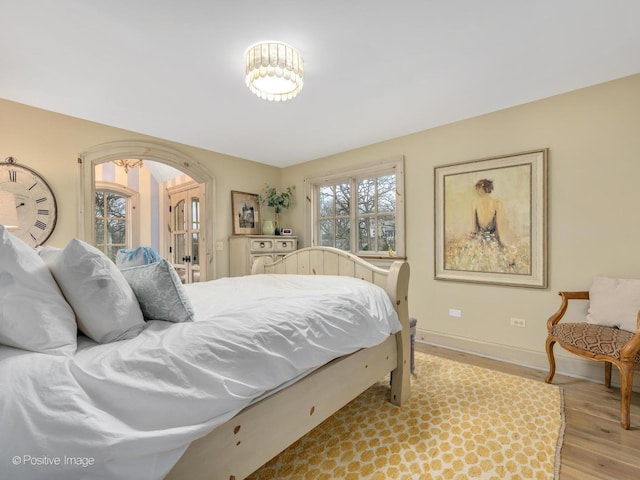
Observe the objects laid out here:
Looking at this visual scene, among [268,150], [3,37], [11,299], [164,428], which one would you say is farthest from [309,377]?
[268,150]

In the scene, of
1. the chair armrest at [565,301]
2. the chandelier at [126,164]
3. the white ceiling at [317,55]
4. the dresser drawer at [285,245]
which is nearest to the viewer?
the white ceiling at [317,55]

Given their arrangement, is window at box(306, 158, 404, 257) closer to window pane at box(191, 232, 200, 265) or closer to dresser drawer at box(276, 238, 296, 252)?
dresser drawer at box(276, 238, 296, 252)

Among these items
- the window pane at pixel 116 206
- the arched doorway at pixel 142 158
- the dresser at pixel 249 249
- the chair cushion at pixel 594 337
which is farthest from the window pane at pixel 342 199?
the window pane at pixel 116 206

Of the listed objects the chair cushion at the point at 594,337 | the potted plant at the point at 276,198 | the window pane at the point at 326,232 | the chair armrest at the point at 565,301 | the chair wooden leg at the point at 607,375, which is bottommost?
the chair wooden leg at the point at 607,375

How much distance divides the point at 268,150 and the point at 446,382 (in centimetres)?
336

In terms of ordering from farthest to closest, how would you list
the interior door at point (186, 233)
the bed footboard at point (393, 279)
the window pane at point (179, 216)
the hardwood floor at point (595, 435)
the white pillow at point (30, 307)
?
the window pane at point (179, 216)
the interior door at point (186, 233)
the bed footboard at point (393, 279)
the hardwood floor at point (595, 435)
the white pillow at point (30, 307)

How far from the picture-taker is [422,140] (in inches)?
135

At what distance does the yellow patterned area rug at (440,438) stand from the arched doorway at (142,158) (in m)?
2.77

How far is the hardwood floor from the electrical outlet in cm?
44

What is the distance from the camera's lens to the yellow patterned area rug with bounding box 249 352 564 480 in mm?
1516

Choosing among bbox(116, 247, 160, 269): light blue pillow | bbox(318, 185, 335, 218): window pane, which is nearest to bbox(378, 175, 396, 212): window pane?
bbox(318, 185, 335, 218): window pane

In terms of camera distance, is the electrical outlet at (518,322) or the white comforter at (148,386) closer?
the white comforter at (148,386)

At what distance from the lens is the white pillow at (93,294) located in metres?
1.03

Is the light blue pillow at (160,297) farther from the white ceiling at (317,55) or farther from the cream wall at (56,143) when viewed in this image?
the cream wall at (56,143)
